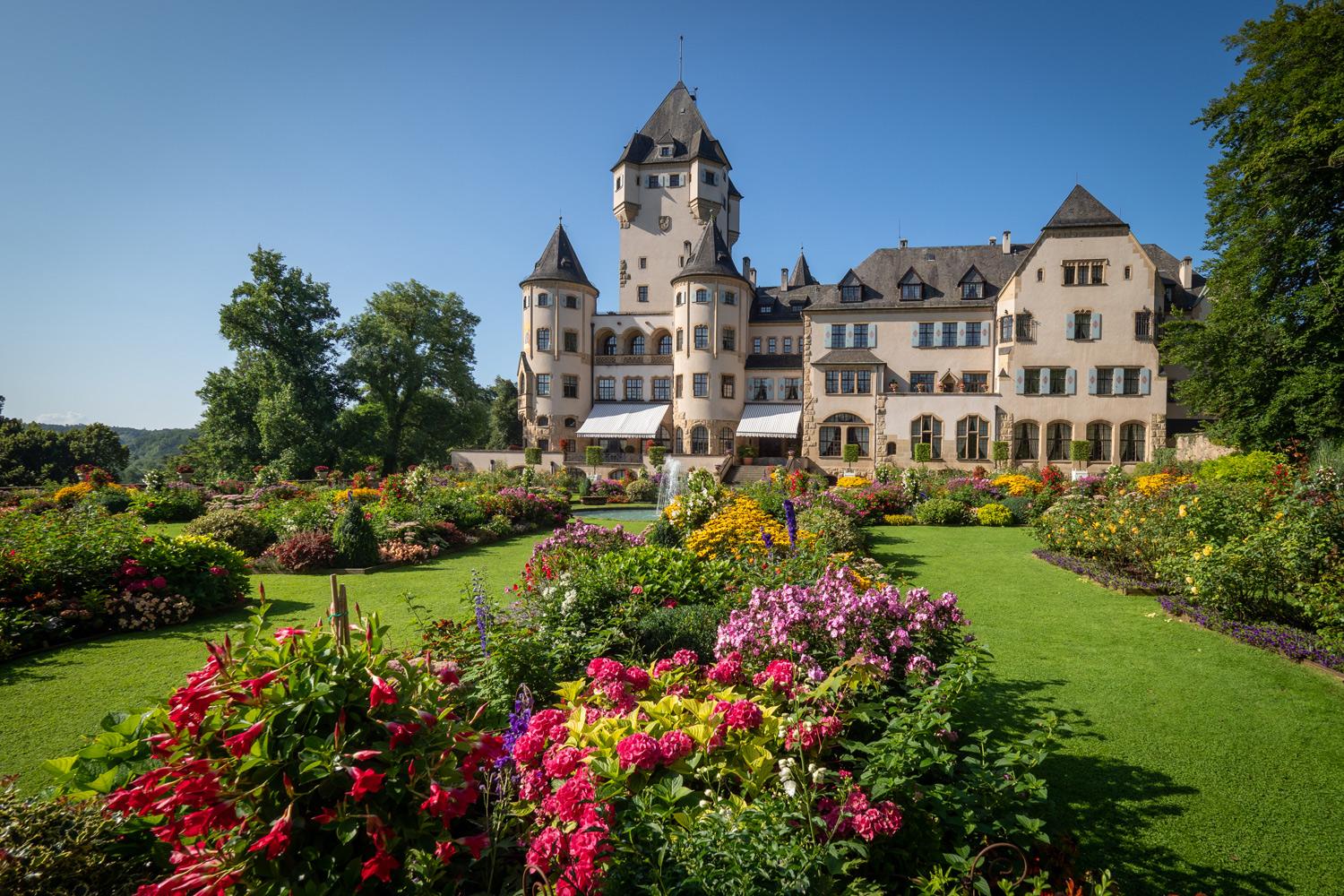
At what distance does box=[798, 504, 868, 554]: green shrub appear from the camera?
11.0 meters

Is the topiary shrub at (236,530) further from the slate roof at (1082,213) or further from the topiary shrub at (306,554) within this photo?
the slate roof at (1082,213)

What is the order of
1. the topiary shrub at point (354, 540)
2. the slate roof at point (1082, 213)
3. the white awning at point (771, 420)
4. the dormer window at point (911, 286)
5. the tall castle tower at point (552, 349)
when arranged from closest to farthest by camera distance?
the topiary shrub at point (354, 540) < the slate roof at point (1082, 213) < the dormer window at point (911, 286) < the white awning at point (771, 420) < the tall castle tower at point (552, 349)

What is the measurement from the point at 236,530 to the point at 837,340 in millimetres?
30333

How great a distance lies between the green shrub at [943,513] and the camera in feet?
60.6

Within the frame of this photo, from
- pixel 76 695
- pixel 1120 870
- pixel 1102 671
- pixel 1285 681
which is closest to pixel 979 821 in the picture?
pixel 1120 870

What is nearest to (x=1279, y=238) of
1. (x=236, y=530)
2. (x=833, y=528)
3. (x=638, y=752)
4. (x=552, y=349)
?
(x=833, y=528)

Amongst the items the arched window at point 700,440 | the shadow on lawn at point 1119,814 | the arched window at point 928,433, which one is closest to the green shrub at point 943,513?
the arched window at point 928,433

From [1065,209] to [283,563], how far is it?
3662 centimetres

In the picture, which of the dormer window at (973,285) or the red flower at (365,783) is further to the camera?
the dormer window at (973,285)

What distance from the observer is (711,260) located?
36.5 meters

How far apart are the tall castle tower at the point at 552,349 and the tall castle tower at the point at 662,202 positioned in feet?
13.2

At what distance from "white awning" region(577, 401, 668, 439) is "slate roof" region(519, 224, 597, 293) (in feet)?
27.5

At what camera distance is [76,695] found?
5754 millimetres

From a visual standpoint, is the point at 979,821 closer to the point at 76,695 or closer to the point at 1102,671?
the point at 1102,671
